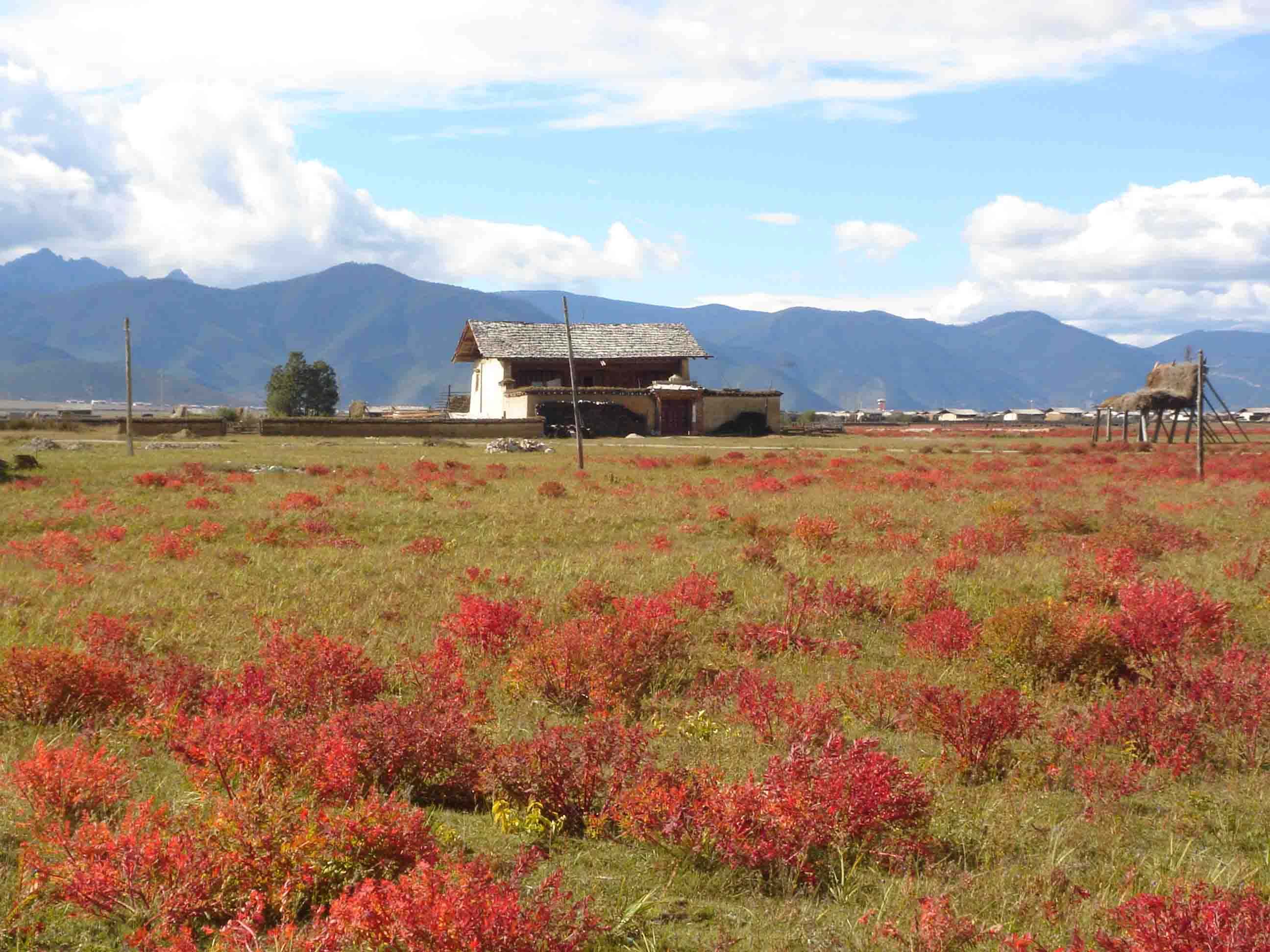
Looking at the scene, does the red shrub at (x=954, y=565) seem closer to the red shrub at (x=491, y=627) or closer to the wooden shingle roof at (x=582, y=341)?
the red shrub at (x=491, y=627)

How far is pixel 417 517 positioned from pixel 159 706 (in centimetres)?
1169

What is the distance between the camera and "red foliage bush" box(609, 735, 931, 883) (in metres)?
5.58

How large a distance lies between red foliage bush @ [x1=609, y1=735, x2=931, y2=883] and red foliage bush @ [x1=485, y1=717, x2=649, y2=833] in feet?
1.00

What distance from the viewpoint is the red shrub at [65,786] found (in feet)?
18.5

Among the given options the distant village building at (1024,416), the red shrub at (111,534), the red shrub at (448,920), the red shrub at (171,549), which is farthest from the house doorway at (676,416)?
the distant village building at (1024,416)

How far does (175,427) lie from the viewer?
190 feet

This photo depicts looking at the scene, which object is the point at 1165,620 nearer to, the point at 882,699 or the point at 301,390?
the point at 882,699

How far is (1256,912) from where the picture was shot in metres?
4.33

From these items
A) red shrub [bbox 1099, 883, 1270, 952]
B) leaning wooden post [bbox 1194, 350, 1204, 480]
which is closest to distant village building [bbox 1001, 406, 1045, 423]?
leaning wooden post [bbox 1194, 350, 1204, 480]

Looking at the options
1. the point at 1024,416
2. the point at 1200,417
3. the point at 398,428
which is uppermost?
the point at 1024,416

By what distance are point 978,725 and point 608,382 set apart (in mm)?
70284

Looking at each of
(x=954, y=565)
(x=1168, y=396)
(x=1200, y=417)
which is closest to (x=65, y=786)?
(x=954, y=565)

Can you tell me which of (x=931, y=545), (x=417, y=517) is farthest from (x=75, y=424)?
(x=931, y=545)

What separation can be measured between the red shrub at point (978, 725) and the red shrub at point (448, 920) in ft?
11.7
